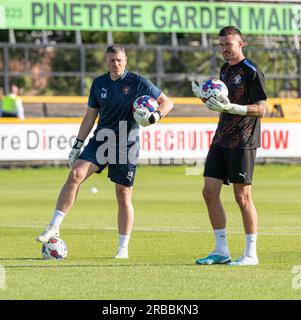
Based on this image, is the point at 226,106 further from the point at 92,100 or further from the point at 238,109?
the point at 92,100

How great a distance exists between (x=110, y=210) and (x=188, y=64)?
69.5 feet

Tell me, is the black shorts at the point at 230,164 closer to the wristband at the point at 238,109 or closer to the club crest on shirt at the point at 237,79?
the wristband at the point at 238,109

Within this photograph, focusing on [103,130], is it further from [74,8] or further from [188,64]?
[188,64]

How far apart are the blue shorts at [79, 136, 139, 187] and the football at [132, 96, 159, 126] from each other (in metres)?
0.49

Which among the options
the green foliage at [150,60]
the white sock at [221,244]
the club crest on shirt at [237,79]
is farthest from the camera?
the green foliage at [150,60]

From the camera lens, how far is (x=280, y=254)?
13.4 meters

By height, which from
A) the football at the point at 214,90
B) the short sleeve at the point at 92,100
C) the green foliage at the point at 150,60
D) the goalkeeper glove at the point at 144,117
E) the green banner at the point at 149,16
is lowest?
the green foliage at the point at 150,60

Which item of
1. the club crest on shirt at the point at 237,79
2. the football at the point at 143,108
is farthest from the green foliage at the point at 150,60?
the club crest on shirt at the point at 237,79

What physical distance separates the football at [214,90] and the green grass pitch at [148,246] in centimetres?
173

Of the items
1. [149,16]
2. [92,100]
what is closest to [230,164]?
[92,100]

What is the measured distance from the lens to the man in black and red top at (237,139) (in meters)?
11.8

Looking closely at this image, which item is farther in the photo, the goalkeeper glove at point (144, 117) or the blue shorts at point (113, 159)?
the blue shorts at point (113, 159)

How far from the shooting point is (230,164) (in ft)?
39.5
